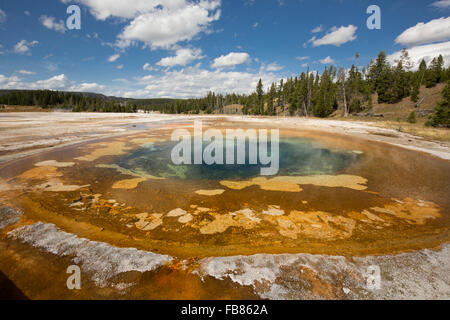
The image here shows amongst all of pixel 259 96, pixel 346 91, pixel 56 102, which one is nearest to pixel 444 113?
pixel 346 91

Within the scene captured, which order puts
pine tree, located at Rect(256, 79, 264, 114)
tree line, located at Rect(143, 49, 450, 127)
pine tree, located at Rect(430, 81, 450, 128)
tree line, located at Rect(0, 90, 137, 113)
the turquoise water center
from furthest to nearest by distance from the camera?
tree line, located at Rect(0, 90, 137, 113) → pine tree, located at Rect(256, 79, 264, 114) → tree line, located at Rect(143, 49, 450, 127) → pine tree, located at Rect(430, 81, 450, 128) → the turquoise water center

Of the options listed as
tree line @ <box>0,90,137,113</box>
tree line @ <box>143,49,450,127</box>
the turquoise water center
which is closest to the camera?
the turquoise water center

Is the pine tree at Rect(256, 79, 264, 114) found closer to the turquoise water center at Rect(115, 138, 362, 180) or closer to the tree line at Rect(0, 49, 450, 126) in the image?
the tree line at Rect(0, 49, 450, 126)

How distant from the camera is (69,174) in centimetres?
748

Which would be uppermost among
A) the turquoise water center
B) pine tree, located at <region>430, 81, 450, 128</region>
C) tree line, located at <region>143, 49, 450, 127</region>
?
tree line, located at <region>143, 49, 450, 127</region>

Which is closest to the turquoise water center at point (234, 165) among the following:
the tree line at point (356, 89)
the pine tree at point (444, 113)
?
the pine tree at point (444, 113)

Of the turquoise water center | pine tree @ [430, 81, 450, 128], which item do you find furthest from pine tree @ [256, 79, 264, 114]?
the turquoise water center

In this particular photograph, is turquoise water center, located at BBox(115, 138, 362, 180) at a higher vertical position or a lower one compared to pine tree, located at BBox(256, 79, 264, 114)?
lower

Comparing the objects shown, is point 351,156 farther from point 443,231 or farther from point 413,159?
point 443,231

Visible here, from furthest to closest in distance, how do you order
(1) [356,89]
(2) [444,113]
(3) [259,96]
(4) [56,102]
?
(4) [56,102] < (3) [259,96] < (1) [356,89] < (2) [444,113]

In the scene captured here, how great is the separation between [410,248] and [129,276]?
16.0ft

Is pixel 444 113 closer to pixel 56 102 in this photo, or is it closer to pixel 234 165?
pixel 234 165

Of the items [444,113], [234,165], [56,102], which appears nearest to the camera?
[234,165]
